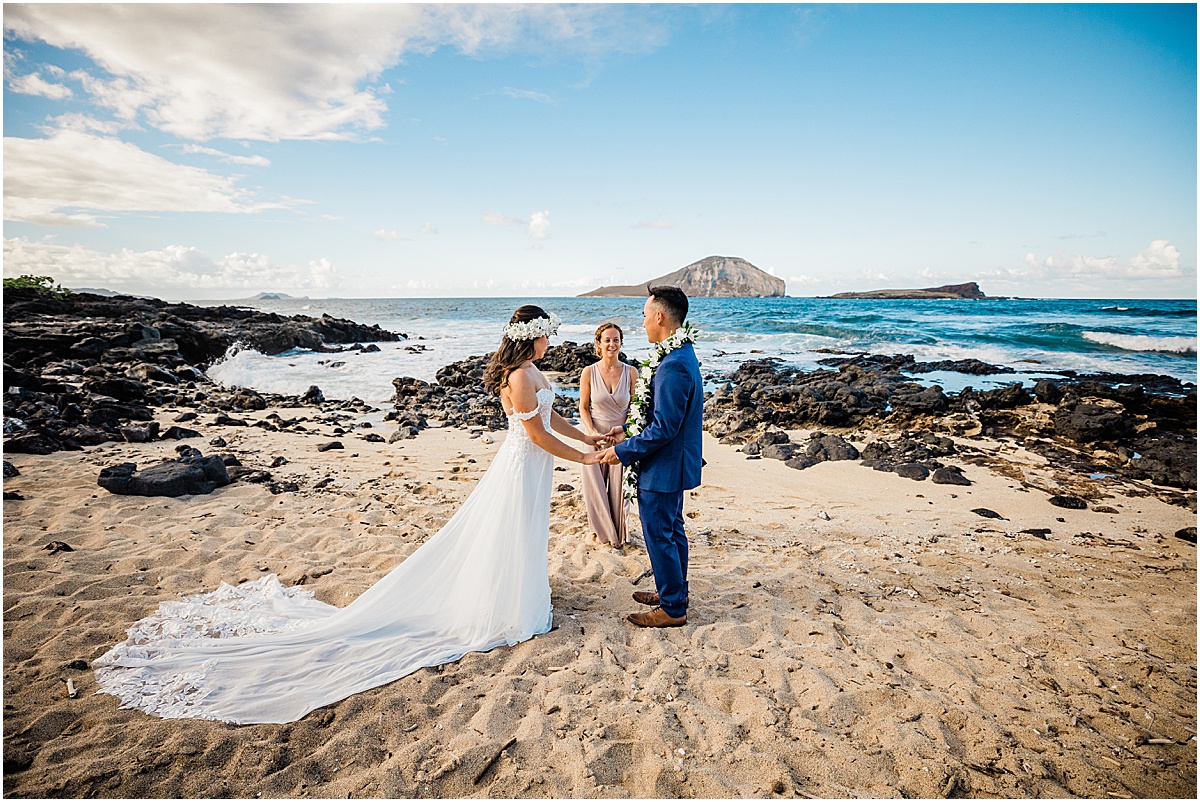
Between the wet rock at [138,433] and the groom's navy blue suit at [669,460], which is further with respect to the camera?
the wet rock at [138,433]

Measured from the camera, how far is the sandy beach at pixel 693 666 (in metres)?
2.97

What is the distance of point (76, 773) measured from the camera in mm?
2842

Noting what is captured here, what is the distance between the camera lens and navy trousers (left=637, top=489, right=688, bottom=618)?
14.2 ft

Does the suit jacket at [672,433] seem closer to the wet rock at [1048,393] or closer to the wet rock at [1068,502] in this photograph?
the wet rock at [1068,502]

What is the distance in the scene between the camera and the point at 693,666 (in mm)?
3912

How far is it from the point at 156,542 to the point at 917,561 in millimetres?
7356

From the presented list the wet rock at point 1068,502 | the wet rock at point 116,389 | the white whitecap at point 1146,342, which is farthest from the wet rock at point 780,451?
the white whitecap at point 1146,342

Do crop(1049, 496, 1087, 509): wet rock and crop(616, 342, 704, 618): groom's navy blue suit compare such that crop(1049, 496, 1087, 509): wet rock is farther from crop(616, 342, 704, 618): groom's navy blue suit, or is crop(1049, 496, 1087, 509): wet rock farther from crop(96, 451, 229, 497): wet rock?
crop(96, 451, 229, 497): wet rock

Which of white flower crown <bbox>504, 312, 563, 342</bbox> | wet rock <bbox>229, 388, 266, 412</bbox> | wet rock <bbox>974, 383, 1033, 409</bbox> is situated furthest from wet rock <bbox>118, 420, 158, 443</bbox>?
wet rock <bbox>974, 383, 1033, 409</bbox>

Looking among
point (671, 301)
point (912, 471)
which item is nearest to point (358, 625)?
point (671, 301)

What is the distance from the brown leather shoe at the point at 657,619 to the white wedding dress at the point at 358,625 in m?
0.71

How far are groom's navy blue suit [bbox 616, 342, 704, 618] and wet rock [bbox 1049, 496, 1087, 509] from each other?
21.5 feet

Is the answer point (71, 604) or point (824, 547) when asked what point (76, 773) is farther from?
point (824, 547)

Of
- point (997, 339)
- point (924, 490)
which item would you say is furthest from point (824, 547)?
point (997, 339)
